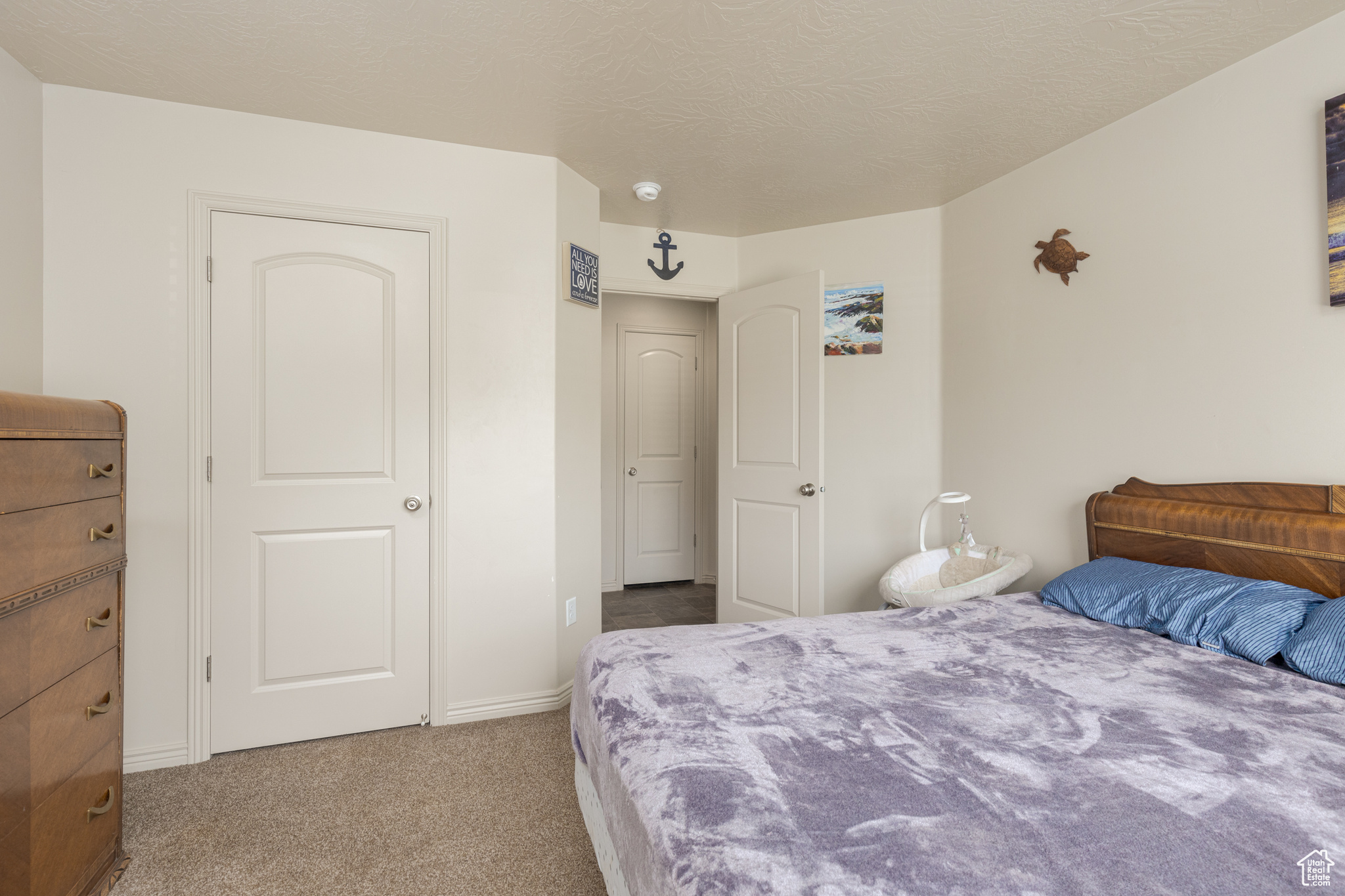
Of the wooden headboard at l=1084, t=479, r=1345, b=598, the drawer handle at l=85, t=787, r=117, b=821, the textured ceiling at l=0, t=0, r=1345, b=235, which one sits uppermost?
the textured ceiling at l=0, t=0, r=1345, b=235

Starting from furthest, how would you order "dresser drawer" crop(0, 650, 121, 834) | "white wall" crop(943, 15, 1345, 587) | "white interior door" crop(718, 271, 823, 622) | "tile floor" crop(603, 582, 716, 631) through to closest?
"tile floor" crop(603, 582, 716, 631) < "white interior door" crop(718, 271, 823, 622) < "white wall" crop(943, 15, 1345, 587) < "dresser drawer" crop(0, 650, 121, 834)

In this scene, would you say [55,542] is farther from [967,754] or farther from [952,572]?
[952,572]

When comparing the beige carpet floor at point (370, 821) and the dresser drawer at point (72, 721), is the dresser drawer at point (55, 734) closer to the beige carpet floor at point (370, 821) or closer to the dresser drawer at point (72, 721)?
the dresser drawer at point (72, 721)

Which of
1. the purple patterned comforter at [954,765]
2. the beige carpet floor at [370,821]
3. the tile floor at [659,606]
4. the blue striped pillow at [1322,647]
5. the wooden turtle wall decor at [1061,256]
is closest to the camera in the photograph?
the purple patterned comforter at [954,765]

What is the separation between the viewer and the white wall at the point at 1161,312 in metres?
1.83

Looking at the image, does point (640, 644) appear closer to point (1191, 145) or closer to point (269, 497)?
point (269, 497)

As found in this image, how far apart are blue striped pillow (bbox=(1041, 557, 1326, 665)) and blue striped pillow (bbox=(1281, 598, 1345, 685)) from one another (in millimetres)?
43

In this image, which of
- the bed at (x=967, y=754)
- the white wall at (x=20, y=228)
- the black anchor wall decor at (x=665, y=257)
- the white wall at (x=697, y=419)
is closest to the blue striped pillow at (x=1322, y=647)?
the bed at (x=967, y=754)

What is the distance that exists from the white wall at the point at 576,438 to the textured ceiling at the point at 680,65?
0.28 m

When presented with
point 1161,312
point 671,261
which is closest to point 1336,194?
point 1161,312

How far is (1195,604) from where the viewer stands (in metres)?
1.70

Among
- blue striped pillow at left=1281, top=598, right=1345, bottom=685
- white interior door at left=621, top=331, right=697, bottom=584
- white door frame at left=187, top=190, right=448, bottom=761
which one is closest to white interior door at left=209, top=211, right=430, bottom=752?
white door frame at left=187, top=190, right=448, bottom=761

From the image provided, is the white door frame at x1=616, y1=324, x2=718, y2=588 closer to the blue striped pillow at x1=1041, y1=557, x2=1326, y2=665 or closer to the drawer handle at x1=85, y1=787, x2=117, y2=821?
the blue striped pillow at x1=1041, y1=557, x2=1326, y2=665

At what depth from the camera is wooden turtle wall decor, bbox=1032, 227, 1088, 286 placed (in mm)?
2521
